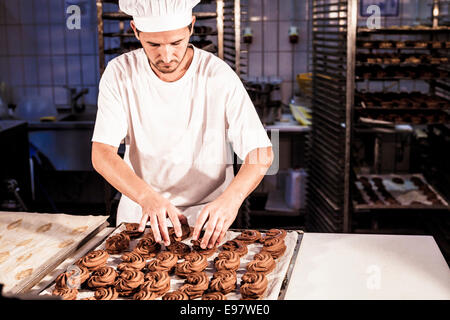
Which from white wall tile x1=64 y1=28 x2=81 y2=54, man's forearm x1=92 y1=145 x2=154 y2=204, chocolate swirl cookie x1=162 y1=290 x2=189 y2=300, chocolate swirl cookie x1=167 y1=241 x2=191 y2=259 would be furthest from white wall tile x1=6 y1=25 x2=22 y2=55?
chocolate swirl cookie x1=162 y1=290 x2=189 y2=300

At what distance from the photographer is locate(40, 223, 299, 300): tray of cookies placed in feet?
4.91

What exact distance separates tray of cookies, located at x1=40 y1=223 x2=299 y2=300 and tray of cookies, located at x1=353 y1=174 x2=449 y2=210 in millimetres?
2101

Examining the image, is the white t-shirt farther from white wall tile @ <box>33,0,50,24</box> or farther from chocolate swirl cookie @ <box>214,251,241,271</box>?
white wall tile @ <box>33,0,50,24</box>

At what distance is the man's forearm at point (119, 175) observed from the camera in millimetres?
1867

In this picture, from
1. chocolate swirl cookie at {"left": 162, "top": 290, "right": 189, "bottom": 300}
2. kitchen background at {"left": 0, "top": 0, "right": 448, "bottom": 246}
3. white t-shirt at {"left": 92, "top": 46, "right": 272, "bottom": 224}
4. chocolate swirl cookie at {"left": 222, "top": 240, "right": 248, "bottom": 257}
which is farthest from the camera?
kitchen background at {"left": 0, "top": 0, "right": 448, "bottom": 246}

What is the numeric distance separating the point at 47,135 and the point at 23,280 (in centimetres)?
360

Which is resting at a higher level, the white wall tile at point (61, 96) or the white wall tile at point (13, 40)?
the white wall tile at point (13, 40)

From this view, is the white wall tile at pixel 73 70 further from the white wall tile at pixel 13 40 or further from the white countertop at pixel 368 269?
the white countertop at pixel 368 269

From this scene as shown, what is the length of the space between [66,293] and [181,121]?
985mm

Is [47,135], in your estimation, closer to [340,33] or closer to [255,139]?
[340,33]

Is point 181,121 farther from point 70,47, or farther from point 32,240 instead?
point 70,47

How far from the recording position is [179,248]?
1.79 m

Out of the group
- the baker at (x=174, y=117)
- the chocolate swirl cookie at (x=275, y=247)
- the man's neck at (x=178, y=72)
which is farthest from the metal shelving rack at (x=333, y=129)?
the chocolate swirl cookie at (x=275, y=247)

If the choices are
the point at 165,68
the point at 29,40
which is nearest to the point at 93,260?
the point at 165,68
